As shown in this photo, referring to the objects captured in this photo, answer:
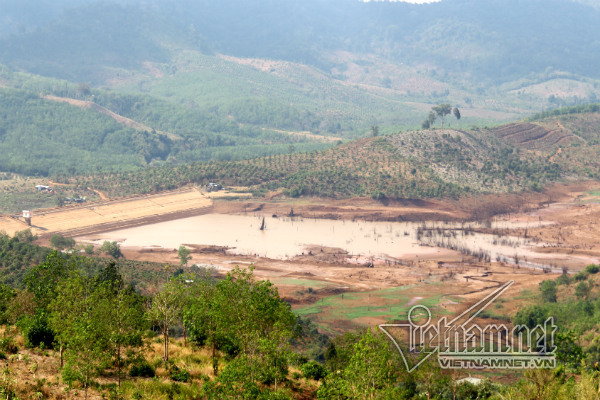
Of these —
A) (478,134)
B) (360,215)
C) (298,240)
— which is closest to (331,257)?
(298,240)

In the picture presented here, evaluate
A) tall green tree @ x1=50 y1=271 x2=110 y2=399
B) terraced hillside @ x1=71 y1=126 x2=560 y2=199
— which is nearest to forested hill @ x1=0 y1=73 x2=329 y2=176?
terraced hillside @ x1=71 y1=126 x2=560 y2=199

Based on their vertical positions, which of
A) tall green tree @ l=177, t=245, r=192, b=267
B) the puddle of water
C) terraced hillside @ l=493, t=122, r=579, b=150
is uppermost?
terraced hillside @ l=493, t=122, r=579, b=150

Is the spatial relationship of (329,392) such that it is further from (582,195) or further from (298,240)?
(582,195)

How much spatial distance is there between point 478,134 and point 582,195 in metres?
25.7

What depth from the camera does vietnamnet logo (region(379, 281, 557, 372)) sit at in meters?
30.0

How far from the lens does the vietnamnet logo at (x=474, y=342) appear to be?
1180 inches

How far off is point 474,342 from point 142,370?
2439 centimetres

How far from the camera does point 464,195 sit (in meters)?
99.5

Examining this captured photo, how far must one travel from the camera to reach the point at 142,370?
2773 cm

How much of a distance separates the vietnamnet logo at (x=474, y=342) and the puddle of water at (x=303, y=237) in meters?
16.8

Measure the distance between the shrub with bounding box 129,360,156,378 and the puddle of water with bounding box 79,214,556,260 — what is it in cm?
4516

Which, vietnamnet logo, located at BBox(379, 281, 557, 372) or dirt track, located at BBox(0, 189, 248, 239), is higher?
dirt track, located at BBox(0, 189, 248, 239)

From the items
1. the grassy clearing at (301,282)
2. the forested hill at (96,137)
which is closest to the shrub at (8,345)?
the grassy clearing at (301,282)

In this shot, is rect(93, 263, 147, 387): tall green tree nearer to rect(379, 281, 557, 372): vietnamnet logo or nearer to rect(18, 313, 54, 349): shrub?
rect(18, 313, 54, 349): shrub
